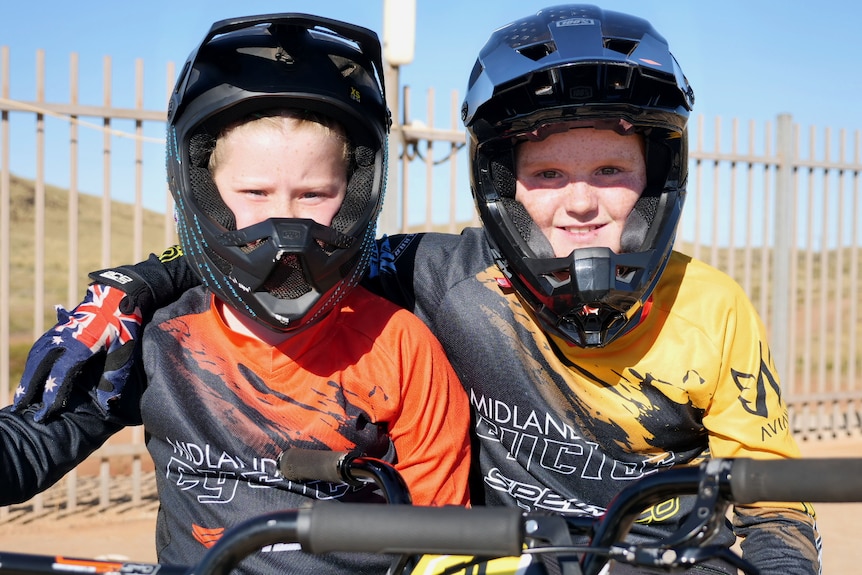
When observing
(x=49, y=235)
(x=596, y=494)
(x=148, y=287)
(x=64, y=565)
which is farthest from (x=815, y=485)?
(x=49, y=235)

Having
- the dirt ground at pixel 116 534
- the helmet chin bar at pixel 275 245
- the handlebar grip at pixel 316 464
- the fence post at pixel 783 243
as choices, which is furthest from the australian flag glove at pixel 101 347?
the fence post at pixel 783 243

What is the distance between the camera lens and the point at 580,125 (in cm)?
235

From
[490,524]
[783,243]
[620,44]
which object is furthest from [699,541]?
[783,243]

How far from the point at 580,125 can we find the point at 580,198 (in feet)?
0.64

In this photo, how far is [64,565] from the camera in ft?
4.23

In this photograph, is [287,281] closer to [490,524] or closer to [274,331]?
[274,331]

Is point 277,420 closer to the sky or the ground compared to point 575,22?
closer to the ground

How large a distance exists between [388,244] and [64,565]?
1.70m

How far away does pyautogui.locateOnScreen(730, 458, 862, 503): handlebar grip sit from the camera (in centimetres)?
115

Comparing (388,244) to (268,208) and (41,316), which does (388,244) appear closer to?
(268,208)

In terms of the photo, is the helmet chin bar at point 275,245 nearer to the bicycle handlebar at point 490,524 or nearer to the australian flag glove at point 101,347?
the australian flag glove at point 101,347

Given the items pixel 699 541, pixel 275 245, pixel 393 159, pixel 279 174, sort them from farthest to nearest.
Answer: pixel 393 159, pixel 279 174, pixel 275 245, pixel 699 541

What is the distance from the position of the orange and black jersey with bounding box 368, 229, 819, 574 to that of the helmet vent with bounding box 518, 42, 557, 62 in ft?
2.10

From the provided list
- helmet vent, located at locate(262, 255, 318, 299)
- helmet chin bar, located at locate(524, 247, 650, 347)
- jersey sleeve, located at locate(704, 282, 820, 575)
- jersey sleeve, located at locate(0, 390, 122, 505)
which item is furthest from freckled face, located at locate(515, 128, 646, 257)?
jersey sleeve, located at locate(0, 390, 122, 505)
